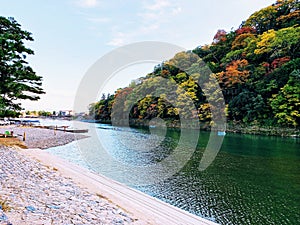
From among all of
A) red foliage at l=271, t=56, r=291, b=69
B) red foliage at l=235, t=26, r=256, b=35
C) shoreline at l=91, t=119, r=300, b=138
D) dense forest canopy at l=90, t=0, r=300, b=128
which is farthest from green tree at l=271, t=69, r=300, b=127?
red foliage at l=235, t=26, r=256, b=35

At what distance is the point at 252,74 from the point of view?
4156 cm

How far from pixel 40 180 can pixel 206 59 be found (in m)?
56.1

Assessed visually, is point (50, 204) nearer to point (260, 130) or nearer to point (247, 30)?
point (260, 130)

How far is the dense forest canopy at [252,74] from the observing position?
35.2 m

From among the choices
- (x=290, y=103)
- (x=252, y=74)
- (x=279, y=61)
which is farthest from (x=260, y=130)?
(x=279, y=61)

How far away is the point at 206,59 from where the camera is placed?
58.2 meters

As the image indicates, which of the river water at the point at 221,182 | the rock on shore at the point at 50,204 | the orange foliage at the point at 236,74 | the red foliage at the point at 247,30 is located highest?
the red foliage at the point at 247,30

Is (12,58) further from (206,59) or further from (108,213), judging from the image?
(206,59)

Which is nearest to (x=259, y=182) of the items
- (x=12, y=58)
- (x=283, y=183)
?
(x=283, y=183)

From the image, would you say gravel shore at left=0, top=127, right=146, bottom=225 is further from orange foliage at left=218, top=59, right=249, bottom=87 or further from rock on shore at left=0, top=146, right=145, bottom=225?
orange foliage at left=218, top=59, right=249, bottom=87

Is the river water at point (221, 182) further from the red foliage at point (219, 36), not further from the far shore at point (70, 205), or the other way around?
the red foliage at point (219, 36)

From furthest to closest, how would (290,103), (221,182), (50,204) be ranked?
(290,103) < (221,182) < (50,204)

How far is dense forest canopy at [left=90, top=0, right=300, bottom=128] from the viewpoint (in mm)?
35188

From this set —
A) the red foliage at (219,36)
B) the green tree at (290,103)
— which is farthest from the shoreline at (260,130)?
the red foliage at (219,36)
